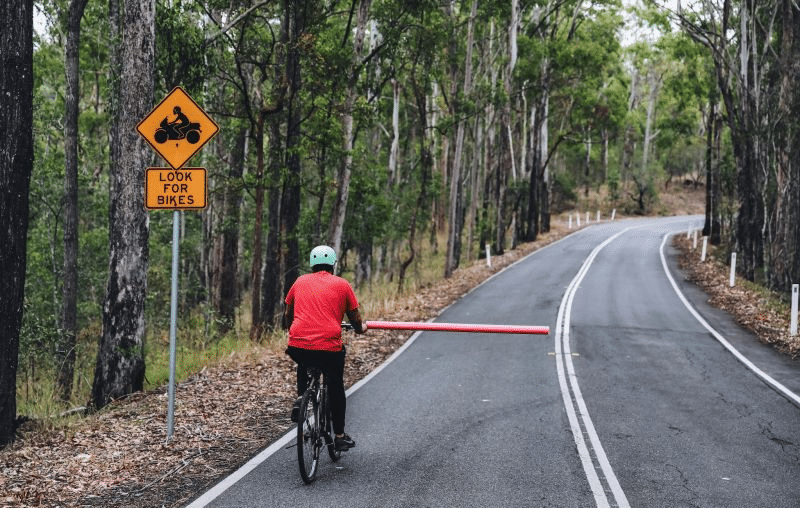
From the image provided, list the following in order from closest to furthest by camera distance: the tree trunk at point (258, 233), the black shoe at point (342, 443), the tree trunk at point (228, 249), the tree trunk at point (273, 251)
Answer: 1. the black shoe at point (342, 443)
2. the tree trunk at point (258, 233)
3. the tree trunk at point (273, 251)
4. the tree trunk at point (228, 249)

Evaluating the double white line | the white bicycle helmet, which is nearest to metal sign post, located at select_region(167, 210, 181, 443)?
the white bicycle helmet

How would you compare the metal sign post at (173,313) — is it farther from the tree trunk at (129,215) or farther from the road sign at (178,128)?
the tree trunk at (129,215)

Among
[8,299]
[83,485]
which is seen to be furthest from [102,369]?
[83,485]

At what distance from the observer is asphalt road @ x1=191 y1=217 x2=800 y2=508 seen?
19.9 ft

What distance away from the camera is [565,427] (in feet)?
27.1

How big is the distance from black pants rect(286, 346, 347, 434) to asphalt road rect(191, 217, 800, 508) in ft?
1.92

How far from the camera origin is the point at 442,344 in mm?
14297

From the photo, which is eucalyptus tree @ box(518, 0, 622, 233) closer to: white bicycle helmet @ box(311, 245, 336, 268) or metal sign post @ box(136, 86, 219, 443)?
metal sign post @ box(136, 86, 219, 443)

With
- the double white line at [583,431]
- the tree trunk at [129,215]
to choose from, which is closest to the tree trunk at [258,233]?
the tree trunk at [129,215]

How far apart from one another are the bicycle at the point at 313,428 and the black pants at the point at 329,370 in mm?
57

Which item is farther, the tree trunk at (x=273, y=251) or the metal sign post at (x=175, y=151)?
the tree trunk at (x=273, y=251)

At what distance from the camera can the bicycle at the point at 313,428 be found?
19.1 feet

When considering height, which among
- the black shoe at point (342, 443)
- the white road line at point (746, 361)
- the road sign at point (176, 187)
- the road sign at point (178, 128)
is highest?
the road sign at point (178, 128)

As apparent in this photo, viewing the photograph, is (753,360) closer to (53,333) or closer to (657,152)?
(53,333)
